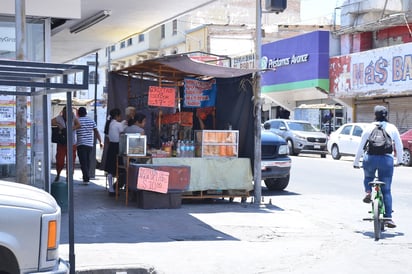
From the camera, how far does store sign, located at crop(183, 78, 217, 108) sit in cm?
1330

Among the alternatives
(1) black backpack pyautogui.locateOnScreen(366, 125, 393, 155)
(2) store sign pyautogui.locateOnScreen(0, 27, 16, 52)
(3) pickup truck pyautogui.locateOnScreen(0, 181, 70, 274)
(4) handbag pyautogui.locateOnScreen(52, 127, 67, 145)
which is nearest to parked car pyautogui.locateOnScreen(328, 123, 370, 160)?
(4) handbag pyautogui.locateOnScreen(52, 127, 67, 145)

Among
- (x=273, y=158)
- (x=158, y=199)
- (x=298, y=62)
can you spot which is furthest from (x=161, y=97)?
(x=298, y=62)

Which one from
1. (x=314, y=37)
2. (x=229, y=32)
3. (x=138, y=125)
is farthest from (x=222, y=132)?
(x=229, y=32)

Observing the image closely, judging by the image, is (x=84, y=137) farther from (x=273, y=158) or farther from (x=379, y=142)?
(x=379, y=142)

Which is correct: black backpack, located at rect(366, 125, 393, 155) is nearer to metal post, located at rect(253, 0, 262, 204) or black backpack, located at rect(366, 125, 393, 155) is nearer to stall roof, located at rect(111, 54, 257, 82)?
metal post, located at rect(253, 0, 262, 204)

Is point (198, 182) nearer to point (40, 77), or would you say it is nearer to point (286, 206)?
point (286, 206)

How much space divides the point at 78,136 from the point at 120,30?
4085mm

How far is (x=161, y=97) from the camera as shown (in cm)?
1279

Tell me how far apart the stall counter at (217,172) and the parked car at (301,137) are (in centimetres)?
1682

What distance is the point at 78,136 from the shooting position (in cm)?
1418

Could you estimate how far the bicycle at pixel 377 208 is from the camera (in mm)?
9231

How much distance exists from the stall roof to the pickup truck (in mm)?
7176

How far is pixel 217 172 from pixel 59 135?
4207 millimetres

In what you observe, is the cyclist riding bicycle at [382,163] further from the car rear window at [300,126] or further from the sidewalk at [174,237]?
the car rear window at [300,126]
